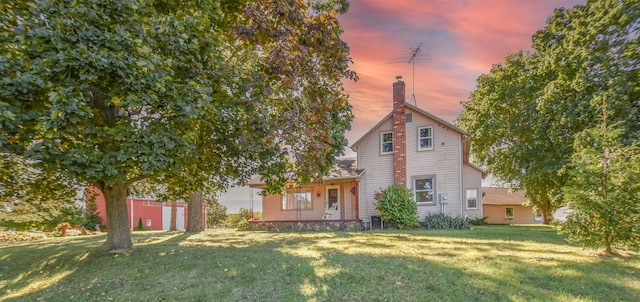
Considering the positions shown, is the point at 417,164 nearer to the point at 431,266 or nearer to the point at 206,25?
the point at 431,266

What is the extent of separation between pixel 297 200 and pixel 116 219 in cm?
1155

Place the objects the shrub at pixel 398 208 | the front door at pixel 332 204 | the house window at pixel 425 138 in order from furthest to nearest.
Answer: the front door at pixel 332 204 → the house window at pixel 425 138 → the shrub at pixel 398 208

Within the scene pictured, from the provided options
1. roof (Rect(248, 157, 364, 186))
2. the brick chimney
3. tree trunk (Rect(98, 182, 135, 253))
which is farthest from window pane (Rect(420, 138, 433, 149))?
tree trunk (Rect(98, 182, 135, 253))

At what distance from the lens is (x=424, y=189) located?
55.6 ft

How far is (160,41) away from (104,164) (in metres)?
2.52

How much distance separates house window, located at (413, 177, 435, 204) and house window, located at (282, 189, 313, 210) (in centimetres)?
607

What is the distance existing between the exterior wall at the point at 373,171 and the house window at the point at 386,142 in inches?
6.7

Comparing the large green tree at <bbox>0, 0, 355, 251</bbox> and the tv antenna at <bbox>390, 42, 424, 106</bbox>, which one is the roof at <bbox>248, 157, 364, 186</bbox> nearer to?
the tv antenna at <bbox>390, 42, 424, 106</bbox>

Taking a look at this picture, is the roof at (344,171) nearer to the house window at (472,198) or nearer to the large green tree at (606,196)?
the house window at (472,198)

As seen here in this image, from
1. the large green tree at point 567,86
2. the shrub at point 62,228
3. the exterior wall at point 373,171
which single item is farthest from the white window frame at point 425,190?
the shrub at point 62,228

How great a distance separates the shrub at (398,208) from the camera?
15.4m

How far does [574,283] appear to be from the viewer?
5453 millimetres

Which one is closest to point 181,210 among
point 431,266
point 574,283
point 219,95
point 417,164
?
point 417,164

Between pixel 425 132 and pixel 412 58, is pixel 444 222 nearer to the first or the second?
pixel 425 132
